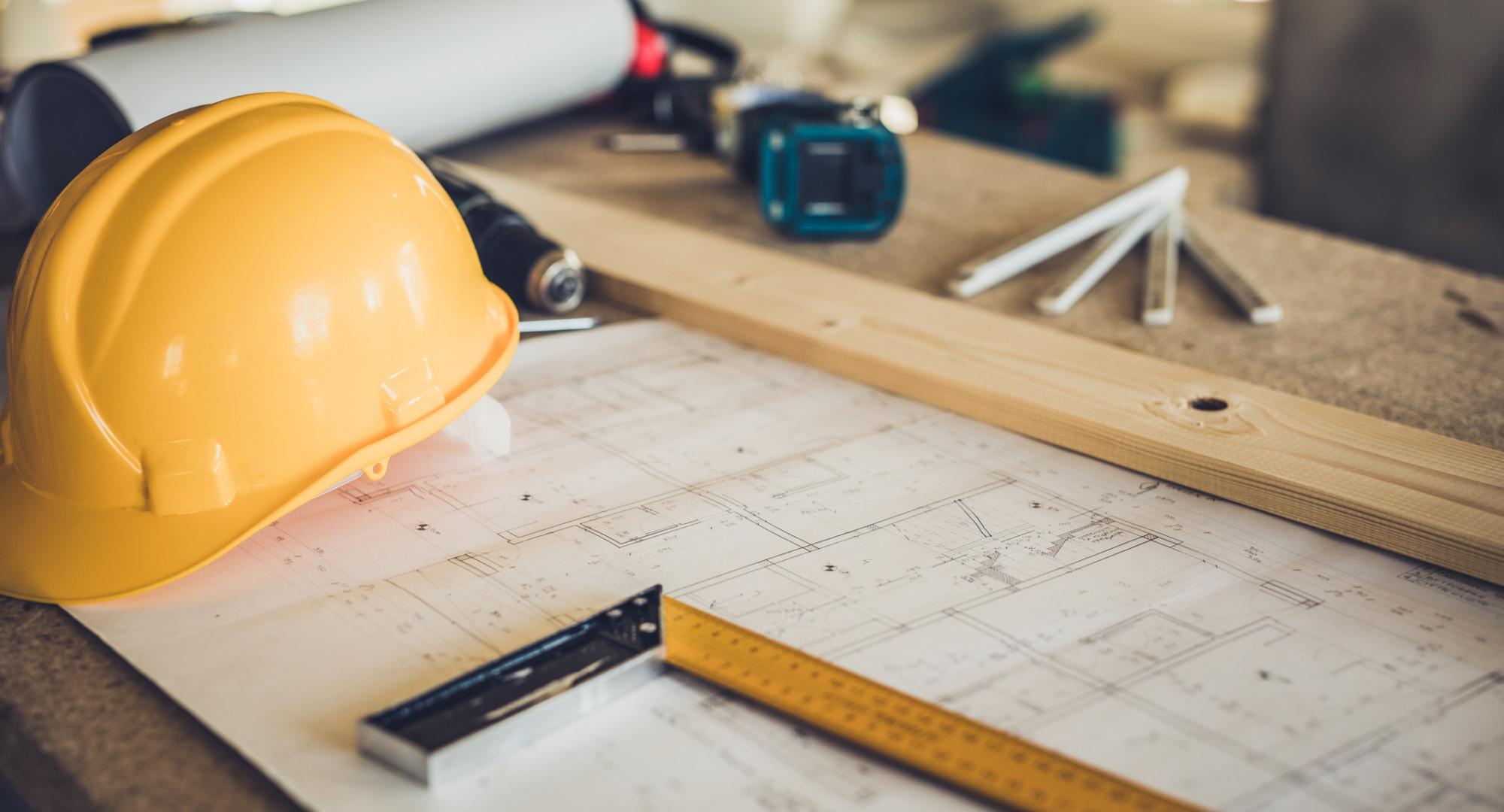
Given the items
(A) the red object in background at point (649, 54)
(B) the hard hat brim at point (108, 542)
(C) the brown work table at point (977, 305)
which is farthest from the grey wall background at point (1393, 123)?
(B) the hard hat brim at point (108, 542)

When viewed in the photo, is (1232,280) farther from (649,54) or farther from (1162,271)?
(649,54)

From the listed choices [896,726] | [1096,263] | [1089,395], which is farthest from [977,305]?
[896,726]

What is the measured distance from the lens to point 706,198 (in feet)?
6.25

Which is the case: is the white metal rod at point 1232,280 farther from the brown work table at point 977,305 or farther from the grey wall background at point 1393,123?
the grey wall background at point 1393,123

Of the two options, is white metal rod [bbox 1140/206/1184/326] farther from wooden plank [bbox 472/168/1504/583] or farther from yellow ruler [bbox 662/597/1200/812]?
yellow ruler [bbox 662/597/1200/812]

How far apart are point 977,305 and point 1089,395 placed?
31cm

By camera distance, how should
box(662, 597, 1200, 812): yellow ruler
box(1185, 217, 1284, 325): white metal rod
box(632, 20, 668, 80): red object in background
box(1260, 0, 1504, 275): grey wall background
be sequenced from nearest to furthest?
box(662, 597, 1200, 812): yellow ruler → box(1185, 217, 1284, 325): white metal rod → box(1260, 0, 1504, 275): grey wall background → box(632, 20, 668, 80): red object in background

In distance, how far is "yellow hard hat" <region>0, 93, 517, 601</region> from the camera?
921mm

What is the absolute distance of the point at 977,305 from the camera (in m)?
1.51

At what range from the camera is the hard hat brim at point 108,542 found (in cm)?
95

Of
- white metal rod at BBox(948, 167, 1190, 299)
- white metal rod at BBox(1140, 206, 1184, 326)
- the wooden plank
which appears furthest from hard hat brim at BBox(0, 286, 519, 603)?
white metal rod at BBox(1140, 206, 1184, 326)

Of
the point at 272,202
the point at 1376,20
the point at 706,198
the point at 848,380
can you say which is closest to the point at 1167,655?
the point at 848,380

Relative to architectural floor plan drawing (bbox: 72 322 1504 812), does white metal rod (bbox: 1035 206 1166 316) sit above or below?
above

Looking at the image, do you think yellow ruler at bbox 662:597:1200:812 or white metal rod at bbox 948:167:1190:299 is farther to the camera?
white metal rod at bbox 948:167:1190:299
